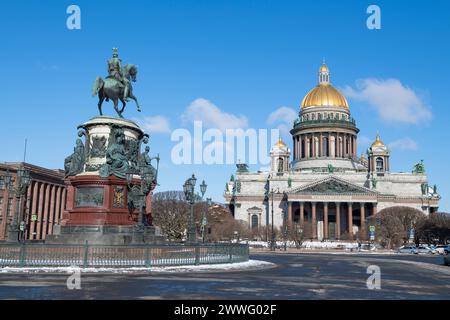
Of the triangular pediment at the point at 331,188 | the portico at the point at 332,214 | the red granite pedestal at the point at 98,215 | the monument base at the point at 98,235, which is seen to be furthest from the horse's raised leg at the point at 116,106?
the triangular pediment at the point at 331,188

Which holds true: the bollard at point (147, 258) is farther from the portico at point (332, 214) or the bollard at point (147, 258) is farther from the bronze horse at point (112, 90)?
the portico at point (332, 214)

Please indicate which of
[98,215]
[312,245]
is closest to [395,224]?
[312,245]

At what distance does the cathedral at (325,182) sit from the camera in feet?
374

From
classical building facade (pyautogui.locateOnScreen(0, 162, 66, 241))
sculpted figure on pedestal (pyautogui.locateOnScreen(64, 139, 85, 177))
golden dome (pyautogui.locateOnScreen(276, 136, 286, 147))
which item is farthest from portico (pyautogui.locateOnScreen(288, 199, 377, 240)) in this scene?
sculpted figure on pedestal (pyautogui.locateOnScreen(64, 139, 85, 177))

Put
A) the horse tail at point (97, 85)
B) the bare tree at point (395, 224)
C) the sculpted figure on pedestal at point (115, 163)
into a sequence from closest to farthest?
1. the sculpted figure on pedestal at point (115, 163)
2. the horse tail at point (97, 85)
3. the bare tree at point (395, 224)

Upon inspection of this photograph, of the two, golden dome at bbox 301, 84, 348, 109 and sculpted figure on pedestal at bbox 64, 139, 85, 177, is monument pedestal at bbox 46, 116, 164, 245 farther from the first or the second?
golden dome at bbox 301, 84, 348, 109

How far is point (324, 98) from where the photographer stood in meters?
136

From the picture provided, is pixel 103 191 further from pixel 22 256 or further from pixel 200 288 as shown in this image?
pixel 200 288

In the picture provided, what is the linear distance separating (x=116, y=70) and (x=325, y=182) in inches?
3584

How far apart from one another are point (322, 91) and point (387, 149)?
2685 centimetres

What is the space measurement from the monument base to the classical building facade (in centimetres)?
5260

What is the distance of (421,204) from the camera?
11494cm
